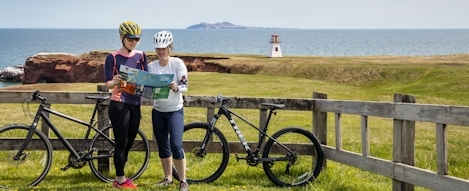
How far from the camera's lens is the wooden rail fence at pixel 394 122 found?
6418 mm

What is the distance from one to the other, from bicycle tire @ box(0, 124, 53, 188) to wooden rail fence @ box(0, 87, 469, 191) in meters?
0.24

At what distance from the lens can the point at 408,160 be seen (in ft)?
23.5

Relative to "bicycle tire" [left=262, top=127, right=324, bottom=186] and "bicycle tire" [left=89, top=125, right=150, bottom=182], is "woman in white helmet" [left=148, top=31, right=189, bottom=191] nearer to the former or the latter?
"bicycle tire" [left=89, top=125, right=150, bottom=182]

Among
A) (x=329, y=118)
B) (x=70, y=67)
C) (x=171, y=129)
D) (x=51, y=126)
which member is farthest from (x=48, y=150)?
(x=70, y=67)

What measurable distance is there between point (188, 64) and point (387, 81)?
25.1 meters

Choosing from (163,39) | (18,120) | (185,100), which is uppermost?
(163,39)

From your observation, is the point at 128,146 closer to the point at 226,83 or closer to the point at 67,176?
the point at 67,176

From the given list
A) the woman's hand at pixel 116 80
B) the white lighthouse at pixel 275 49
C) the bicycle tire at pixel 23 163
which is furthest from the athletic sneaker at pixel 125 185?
the white lighthouse at pixel 275 49

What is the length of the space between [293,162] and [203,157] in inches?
55.6

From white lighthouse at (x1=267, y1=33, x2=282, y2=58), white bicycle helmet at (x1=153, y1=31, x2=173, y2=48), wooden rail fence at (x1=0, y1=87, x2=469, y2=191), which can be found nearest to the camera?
wooden rail fence at (x1=0, y1=87, x2=469, y2=191)

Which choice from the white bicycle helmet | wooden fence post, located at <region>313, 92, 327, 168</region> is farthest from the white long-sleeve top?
wooden fence post, located at <region>313, 92, 327, 168</region>

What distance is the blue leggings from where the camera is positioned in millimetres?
7227

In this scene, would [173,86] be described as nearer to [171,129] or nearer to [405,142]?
→ [171,129]

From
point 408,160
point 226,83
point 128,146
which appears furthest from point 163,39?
point 226,83
